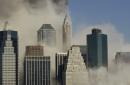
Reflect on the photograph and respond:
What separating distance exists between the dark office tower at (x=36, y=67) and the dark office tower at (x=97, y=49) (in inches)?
273

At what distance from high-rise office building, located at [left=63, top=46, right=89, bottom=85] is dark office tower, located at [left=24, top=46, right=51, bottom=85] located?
7.99ft

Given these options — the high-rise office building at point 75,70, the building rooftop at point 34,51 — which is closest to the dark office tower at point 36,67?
the building rooftop at point 34,51

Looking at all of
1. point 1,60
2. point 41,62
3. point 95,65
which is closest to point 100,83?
point 95,65

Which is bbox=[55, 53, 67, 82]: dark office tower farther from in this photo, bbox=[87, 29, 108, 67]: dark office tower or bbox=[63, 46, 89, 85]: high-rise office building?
bbox=[87, 29, 108, 67]: dark office tower

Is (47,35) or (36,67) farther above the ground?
(47,35)

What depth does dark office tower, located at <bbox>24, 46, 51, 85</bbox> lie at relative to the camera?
76.2 metres

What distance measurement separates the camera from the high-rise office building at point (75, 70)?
7594cm

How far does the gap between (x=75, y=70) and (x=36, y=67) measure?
4967mm

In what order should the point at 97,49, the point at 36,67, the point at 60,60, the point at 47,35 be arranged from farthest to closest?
the point at 47,35
the point at 97,49
the point at 60,60
the point at 36,67

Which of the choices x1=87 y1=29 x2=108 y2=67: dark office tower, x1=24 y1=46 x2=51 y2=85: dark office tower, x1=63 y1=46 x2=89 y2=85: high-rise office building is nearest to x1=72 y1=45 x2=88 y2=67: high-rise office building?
x1=87 y1=29 x2=108 y2=67: dark office tower

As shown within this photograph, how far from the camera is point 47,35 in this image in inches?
3374

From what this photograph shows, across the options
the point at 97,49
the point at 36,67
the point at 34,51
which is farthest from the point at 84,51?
the point at 36,67

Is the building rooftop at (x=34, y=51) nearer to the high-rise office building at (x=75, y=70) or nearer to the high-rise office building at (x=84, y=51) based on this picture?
the high-rise office building at (x=75, y=70)

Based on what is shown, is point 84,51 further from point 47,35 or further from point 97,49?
point 47,35
